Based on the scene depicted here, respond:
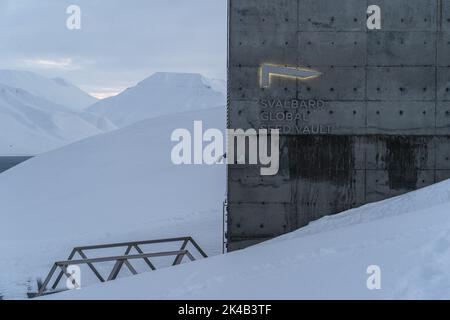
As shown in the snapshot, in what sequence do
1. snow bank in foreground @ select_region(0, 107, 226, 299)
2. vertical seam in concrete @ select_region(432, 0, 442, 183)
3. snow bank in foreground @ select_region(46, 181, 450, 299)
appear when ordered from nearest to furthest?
snow bank in foreground @ select_region(46, 181, 450, 299)
vertical seam in concrete @ select_region(432, 0, 442, 183)
snow bank in foreground @ select_region(0, 107, 226, 299)

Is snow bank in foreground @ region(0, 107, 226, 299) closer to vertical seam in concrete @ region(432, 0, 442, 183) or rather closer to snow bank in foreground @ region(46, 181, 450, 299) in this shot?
snow bank in foreground @ region(46, 181, 450, 299)

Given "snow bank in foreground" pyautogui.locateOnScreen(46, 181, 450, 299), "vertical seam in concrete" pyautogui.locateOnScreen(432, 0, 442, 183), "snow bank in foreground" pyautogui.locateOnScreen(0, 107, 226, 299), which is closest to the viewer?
"snow bank in foreground" pyautogui.locateOnScreen(46, 181, 450, 299)

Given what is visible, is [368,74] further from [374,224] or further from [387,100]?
[374,224]

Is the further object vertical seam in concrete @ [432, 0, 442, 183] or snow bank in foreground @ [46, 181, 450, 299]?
vertical seam in concrete @ [432, 0, 442, 183]

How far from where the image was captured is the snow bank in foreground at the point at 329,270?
561 centimetres

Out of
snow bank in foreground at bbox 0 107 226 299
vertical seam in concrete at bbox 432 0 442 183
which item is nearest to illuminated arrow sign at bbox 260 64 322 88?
vertical seam in concrete at bbox 432 0 442 183

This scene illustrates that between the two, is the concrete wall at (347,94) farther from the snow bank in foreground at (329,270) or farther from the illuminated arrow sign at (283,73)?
the snow bank in foreground at (329,270)

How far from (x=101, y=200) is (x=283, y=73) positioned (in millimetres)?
16333

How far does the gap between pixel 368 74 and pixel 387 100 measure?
2.01 ft

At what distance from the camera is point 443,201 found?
28.9ft

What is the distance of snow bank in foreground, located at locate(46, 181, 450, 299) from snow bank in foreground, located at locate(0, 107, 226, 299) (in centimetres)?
445

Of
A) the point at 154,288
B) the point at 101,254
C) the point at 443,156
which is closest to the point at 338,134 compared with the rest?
the point at 443,156

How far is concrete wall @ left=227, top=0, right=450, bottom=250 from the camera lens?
400 inches

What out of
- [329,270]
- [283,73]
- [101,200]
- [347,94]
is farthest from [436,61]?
[101,200]
